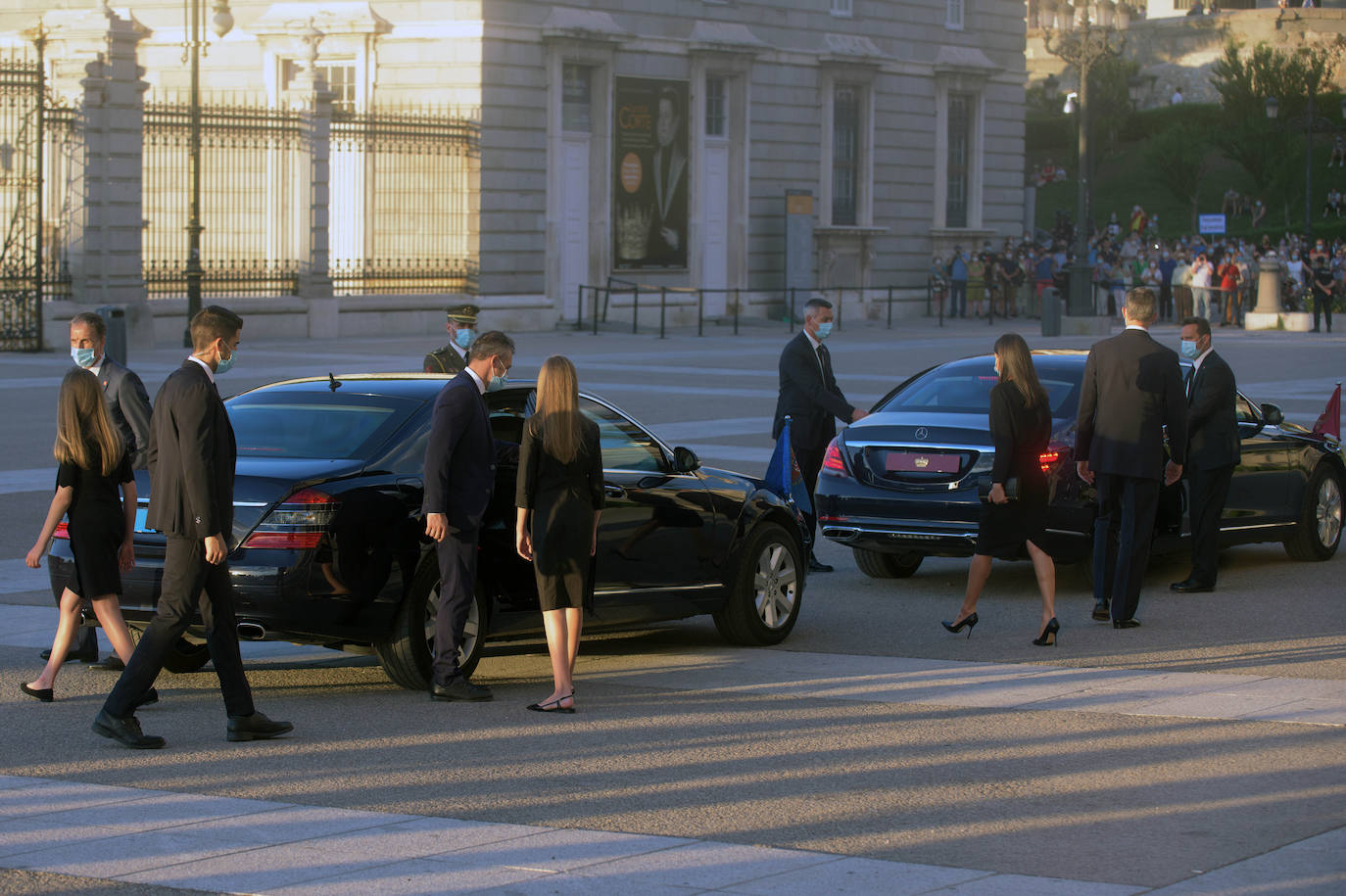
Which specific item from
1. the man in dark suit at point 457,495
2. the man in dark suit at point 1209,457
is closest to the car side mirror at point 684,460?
the man in dark suit at point 457,495

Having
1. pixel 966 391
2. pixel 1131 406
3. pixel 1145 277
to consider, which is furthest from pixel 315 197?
pixel 1131 406

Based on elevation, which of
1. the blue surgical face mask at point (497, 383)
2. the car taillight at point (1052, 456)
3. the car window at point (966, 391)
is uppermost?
the blue surgical face mask at point (497, 383)

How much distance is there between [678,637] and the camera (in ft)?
34.3

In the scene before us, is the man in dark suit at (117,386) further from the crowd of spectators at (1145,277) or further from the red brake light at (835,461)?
the crowd of spectators at (1145,277)

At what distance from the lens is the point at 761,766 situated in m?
7.42

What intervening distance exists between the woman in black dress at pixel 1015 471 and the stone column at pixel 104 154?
73.8 feet

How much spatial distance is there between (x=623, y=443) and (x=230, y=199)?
25.4 m

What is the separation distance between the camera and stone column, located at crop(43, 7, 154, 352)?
30578 mm

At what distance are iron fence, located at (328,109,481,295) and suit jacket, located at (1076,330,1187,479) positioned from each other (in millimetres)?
25983

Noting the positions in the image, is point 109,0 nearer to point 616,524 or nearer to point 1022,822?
point 616,524

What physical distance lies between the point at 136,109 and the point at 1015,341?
23775 millimetres

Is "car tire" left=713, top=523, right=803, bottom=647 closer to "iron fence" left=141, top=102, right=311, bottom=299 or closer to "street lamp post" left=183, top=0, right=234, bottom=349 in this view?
"street lamp post" left=183, top=0, right=234, bottom=349

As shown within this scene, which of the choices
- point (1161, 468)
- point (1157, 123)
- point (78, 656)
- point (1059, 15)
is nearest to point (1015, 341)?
point (1161, 468)

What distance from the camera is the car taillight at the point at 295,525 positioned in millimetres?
8156
